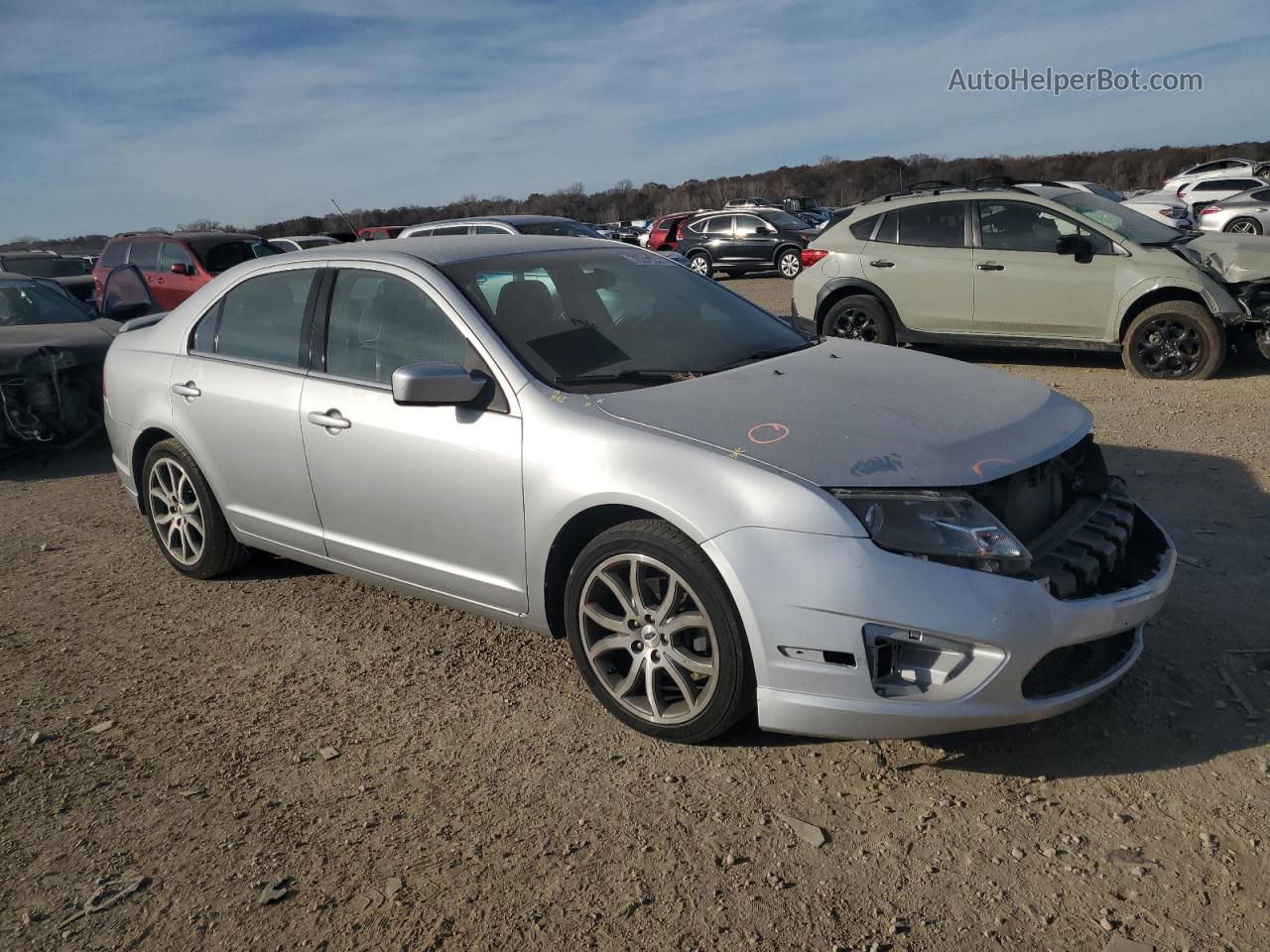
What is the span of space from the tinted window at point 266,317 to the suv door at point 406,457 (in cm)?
21

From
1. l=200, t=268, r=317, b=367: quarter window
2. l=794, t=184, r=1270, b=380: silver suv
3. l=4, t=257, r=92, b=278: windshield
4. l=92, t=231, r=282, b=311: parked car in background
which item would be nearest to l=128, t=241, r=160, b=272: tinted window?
l=92, t=231, r=282, b=311: parked car in background

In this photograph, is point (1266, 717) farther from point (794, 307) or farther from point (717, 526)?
point (794, 307)

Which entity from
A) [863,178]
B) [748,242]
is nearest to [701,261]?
[748,242]

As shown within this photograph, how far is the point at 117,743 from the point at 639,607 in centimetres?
196

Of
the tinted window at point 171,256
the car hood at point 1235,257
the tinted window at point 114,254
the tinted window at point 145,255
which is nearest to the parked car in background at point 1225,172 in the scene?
the car hood at point 1235,257

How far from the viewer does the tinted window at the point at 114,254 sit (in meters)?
15.7

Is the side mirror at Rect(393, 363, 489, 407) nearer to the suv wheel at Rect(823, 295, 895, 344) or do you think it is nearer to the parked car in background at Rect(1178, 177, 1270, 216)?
the suv wheel at Rect(823, 295, 895, 344)

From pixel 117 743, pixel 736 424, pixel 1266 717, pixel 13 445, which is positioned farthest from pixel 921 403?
pixel 13 445

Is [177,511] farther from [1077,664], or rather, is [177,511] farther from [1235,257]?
[1235,257]

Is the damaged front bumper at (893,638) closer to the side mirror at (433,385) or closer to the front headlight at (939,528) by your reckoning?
the front headlight at (939,528)

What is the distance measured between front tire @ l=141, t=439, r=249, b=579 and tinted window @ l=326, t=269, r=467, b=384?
3.80 feet

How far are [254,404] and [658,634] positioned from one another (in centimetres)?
226

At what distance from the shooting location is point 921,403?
11.8 ft

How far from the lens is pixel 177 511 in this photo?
5.14m
